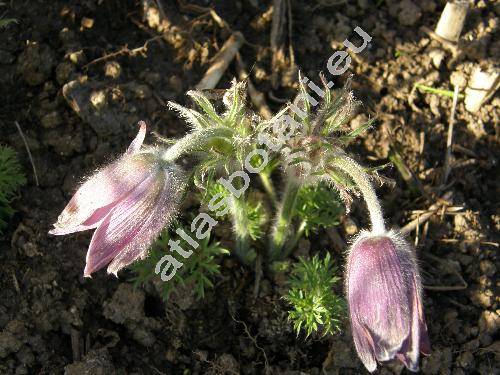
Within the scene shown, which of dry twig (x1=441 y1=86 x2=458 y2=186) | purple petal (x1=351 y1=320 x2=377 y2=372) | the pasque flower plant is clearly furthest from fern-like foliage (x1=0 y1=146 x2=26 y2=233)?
dry twig (x1=441 y1=86 x2=458 y2=186)

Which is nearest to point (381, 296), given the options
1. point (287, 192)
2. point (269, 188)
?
point (287, 192)

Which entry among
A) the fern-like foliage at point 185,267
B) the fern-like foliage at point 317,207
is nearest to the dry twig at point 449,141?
the fern-like foliage at point 317,207

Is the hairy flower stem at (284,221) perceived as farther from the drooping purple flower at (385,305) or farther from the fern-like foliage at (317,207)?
the drooping purple flower at (385,305)

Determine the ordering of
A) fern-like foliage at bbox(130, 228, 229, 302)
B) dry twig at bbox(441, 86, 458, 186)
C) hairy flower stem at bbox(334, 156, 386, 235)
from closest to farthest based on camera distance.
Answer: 1. hairy flower stem at bbox(334, 156, 386, 235)
2. fern-like foliage at bbox(130, 228, 229, 302)
3. dry twig at bbox(441, 86, 458, 186)

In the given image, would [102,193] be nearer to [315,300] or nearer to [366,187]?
[366,187]

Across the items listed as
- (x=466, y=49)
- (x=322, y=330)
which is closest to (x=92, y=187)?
(x=322, y=330)

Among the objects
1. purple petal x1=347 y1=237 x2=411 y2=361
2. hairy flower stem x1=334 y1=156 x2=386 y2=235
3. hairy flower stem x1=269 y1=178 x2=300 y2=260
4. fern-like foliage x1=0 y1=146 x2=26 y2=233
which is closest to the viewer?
purple petal x1=347 y1=237 x2=411 y2=361

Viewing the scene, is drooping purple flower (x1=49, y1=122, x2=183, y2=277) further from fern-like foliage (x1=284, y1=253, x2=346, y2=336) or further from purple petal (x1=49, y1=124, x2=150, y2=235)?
fern-like foliage (x1=284, y1=253, x2=346, y2=336)

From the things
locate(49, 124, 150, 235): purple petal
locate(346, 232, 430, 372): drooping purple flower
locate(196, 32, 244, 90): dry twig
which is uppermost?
locate(49, 124, 150, 235): purple petal
